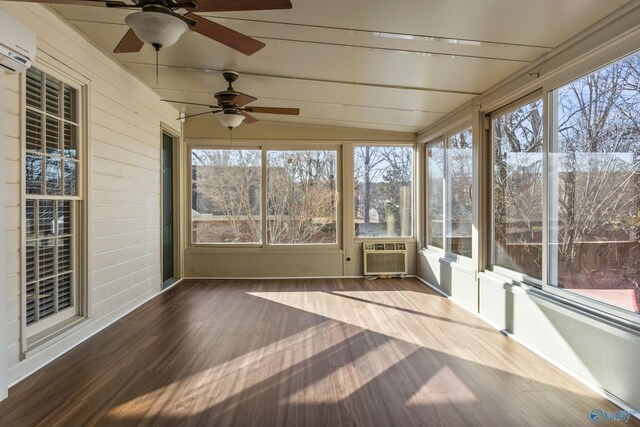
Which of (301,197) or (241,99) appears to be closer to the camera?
(241,99)

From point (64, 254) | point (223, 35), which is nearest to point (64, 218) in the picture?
point (64, 254)

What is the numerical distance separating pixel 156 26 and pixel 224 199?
4.24 m

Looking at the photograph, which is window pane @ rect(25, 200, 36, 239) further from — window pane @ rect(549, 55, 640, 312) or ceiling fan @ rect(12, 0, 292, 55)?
window pane @ rect(549, 55, 640, 312)

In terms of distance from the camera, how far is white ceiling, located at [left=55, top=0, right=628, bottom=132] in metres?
2.46

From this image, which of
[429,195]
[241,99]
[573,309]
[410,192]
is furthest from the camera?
[410,192]

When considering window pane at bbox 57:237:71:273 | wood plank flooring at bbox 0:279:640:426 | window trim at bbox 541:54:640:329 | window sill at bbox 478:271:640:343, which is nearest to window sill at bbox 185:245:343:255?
wood plank flooring at bbox 0:279:640:426

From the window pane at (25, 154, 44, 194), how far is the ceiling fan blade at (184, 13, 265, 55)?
1659 mm

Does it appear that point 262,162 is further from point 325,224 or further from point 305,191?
point 325,224

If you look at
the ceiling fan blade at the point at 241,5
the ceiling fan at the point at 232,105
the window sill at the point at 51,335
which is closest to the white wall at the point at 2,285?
the window sill at the point at 51,335

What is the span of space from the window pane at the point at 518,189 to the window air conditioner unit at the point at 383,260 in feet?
7.17

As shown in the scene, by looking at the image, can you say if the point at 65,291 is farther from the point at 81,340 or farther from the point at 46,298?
the point at 81,340

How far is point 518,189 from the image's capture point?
11.8ft

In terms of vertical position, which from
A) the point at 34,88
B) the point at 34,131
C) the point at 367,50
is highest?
the point at 367,50

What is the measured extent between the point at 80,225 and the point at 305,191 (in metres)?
3.48
